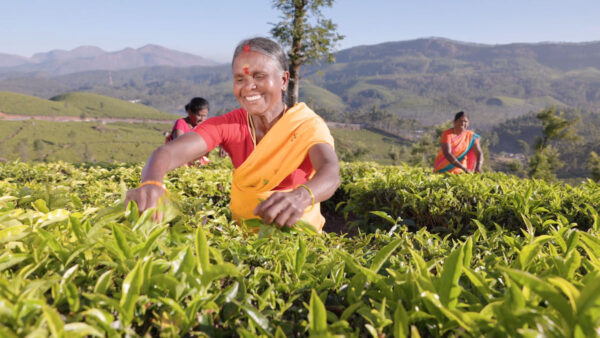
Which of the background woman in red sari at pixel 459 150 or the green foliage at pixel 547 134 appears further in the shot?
the green foliage at pixel 547 134

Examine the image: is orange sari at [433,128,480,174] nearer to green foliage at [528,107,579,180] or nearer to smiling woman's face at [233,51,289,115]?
smiling woman's face at [233,51,289,115]

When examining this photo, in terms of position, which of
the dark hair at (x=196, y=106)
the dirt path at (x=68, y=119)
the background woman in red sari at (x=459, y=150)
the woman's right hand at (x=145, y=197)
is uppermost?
the dark hair at (x=196, y=106)

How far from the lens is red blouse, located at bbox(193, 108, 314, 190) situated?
288cm

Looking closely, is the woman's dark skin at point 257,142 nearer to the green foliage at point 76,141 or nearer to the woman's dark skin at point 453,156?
the woman's dark skin at point 453,156

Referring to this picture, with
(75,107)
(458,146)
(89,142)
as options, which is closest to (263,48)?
(458,146)

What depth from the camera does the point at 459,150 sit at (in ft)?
25.3

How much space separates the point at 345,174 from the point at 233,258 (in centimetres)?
489

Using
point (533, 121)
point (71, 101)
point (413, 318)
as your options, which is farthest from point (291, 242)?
point (71, 101)

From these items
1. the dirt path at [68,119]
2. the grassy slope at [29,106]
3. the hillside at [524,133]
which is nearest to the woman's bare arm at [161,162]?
the hillside at [524,133]

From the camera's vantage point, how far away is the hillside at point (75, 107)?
147250 mm

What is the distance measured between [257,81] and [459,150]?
20.9 ft

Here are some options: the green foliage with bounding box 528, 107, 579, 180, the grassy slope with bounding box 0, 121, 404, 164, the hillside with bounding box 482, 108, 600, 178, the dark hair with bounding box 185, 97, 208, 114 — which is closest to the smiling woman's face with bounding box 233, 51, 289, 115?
the dark hair with bounding box 185, 97, 208, 114

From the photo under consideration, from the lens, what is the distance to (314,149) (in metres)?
2.67

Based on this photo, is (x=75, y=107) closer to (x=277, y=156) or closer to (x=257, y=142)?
(x=257, y=142)
